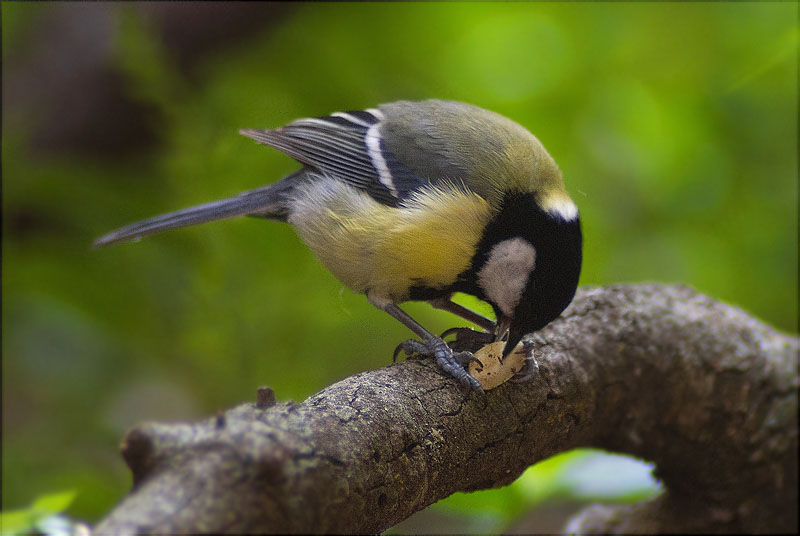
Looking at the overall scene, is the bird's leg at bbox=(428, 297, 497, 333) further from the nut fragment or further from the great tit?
the nut fragment

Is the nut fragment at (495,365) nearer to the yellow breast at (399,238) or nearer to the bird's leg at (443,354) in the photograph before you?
the bird's leg at (443,354)

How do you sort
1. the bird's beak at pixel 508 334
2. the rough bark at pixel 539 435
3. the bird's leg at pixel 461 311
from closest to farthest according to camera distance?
the rough bark at pixel 539 435
the bird's beak at pixel 508 334
the bird's leg at pixel 461 311

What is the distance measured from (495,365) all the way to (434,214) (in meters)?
0.33

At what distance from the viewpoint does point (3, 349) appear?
220 centimetres

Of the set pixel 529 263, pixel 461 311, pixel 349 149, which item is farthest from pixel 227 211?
pixel 529 263

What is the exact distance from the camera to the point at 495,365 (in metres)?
1.24

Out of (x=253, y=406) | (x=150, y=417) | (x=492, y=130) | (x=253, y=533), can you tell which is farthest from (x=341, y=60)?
(x=253, y=533)

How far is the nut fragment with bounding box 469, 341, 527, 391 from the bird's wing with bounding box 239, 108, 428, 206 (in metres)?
0.39

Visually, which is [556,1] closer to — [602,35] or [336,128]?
[602,35]

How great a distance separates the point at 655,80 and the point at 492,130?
1.36m

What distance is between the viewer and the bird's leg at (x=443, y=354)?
117 centimetres

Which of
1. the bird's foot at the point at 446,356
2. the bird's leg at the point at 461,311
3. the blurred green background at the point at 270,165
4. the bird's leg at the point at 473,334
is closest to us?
the bird's foot at the point at 446,356

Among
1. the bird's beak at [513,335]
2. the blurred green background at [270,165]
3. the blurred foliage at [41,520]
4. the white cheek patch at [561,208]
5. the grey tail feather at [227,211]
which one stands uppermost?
the blurred green background at [270,165]

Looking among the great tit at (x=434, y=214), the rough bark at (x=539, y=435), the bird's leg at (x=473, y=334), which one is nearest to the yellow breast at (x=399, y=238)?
the great tit at (x=434, y=214)
